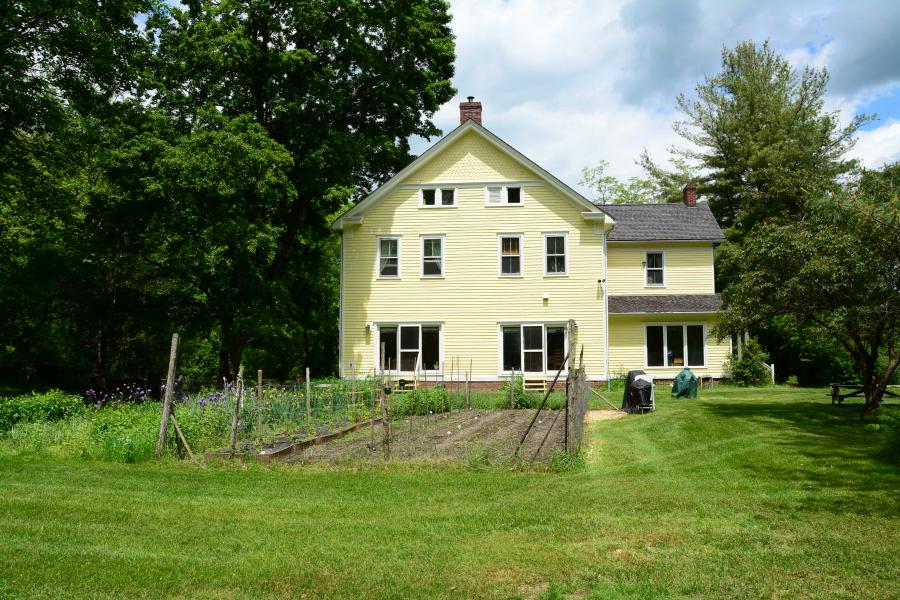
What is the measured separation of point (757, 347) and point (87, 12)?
82.6 feet

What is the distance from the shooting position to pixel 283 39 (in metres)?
25.4

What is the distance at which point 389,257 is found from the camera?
26.8 metres

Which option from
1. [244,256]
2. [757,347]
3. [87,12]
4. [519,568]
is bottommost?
[519,568]

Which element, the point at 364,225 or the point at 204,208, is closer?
the point at 204,208

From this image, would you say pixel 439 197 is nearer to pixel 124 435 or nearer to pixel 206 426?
pixel 206 426

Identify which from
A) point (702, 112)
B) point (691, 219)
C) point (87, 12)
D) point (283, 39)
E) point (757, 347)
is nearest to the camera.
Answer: point (87, 12)

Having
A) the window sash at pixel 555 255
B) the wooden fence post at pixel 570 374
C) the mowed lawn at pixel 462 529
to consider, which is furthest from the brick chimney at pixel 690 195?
the wooden fence post at pixel 570 374

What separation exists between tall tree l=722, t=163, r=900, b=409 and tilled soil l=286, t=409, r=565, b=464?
5.35 m

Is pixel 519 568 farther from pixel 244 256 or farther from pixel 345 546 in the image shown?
pixel 244 256

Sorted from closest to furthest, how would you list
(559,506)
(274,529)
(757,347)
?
(274,529) < (559,506) < (757,347)

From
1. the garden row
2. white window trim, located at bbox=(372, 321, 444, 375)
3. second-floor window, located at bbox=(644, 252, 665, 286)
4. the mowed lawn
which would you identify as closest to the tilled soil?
the mowed lawn

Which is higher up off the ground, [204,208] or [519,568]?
[204,208]

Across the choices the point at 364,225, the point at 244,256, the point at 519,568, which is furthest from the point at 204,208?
the point at 519,568

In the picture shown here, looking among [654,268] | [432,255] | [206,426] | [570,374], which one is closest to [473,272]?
[432,255]
